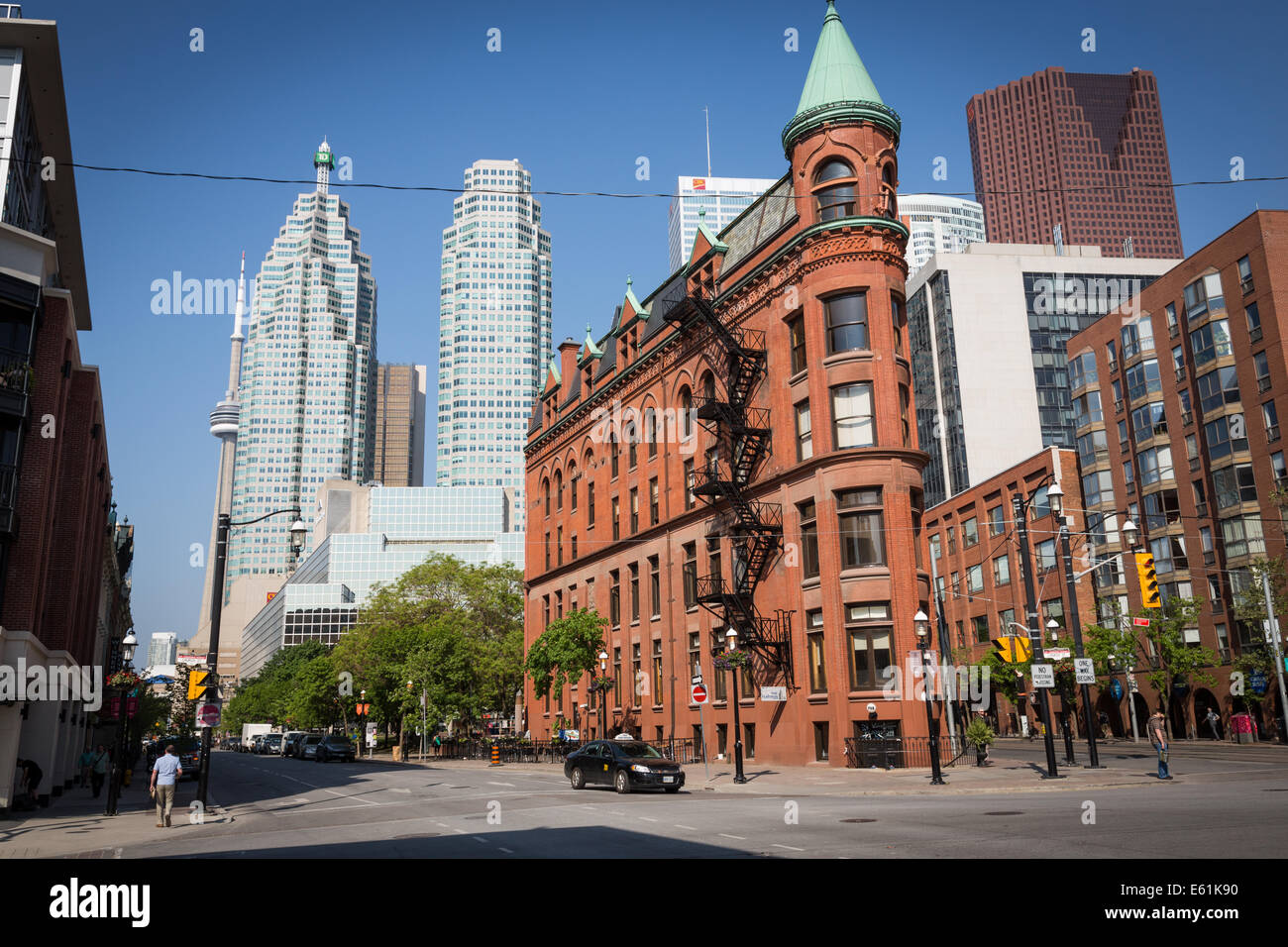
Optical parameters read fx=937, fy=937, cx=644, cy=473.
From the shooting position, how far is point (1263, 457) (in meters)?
57.6

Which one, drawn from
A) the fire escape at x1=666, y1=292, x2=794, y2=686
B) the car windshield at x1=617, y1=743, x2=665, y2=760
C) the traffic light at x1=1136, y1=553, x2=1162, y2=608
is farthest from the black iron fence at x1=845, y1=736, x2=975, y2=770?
the traffic light at x1=1136, y1=553, x2=1162, y2=608

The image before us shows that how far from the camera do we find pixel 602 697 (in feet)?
171

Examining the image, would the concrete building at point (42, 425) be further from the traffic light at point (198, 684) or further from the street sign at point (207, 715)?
the street sign at point (207, 715)

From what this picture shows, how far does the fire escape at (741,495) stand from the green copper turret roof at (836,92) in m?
9.02

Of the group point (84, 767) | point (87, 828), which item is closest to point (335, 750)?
point (84, 767)

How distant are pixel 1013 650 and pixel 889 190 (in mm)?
18656

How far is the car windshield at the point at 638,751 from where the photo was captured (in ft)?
91.5

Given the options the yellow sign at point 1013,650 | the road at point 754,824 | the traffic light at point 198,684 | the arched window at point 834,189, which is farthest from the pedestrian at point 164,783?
the arched window at point 834,189

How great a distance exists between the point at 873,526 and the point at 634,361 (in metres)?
20.6

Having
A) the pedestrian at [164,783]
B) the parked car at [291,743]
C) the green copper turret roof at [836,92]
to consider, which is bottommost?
the parked car at [291,743]

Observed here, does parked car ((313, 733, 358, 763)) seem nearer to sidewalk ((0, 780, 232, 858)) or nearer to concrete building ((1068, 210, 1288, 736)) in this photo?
sidewalk ((0, 780, 232, 858))
